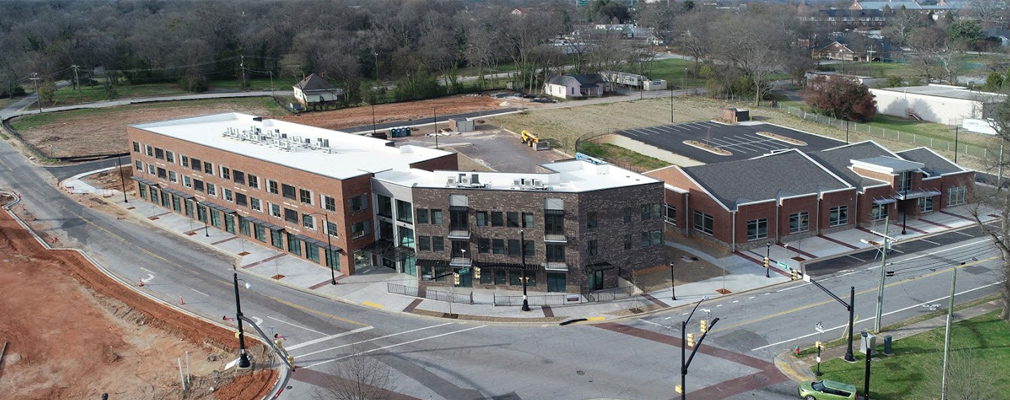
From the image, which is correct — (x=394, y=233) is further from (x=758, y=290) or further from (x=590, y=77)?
(x=590, y=77)

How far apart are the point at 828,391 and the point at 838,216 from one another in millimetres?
31724

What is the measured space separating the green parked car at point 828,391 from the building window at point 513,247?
882 inches

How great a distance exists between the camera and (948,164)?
7550 cm

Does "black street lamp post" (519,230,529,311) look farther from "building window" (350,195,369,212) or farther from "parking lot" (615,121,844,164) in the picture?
"parking lot" (615,121,844,164)

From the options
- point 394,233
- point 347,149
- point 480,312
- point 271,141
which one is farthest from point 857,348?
point 271,141

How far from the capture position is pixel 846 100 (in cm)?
11650

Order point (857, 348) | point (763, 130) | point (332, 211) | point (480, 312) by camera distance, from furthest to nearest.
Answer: point (763, 130), point (332, 211), point (480, 312), point (857, 348)

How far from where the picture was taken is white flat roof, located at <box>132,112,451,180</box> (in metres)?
66.8

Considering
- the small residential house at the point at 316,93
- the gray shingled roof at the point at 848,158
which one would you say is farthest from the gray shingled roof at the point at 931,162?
the small residential house at the point at 316,93

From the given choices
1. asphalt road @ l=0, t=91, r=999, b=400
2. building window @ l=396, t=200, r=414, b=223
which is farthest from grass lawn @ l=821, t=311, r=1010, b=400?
building window @ l=396, t=200, r=414, b=223

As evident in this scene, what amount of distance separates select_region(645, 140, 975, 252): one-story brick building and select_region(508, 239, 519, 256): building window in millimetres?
17313

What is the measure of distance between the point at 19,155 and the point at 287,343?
79884 mm

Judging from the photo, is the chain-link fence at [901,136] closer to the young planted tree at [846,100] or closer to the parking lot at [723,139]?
the young planted tree at [846,100]

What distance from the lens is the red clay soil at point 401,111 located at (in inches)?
5103
